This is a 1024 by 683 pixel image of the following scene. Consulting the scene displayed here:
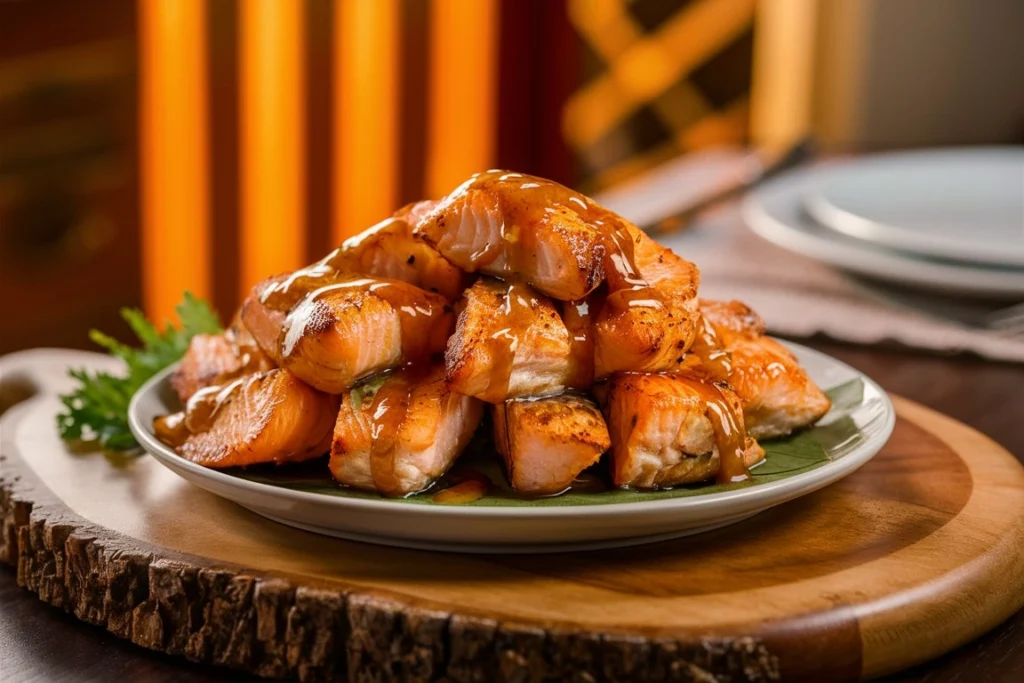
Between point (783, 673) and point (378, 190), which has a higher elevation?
point (783, 673)

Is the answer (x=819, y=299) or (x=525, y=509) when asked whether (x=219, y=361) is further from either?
(x=819, y=299)

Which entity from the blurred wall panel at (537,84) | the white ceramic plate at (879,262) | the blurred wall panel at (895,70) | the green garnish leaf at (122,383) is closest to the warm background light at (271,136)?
the blurred wall panel at (537,84)

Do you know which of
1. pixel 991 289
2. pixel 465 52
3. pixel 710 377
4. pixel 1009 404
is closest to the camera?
pixel 710 377

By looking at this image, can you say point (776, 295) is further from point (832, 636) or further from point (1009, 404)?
point (832, 636)

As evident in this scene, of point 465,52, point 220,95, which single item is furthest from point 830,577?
point 465,52

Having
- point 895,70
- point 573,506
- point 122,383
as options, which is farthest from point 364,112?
point 573,506

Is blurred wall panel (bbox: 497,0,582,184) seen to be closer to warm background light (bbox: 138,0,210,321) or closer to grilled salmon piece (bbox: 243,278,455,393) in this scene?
warm background light (bbox: 138,0,210,321)
